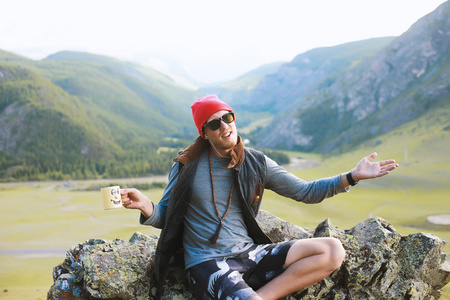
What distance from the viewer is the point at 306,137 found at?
383 ft

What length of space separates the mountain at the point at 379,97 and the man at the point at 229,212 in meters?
81.2

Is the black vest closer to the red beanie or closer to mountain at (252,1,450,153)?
the red beanie

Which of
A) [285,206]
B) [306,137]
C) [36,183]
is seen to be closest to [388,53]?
[306,137]

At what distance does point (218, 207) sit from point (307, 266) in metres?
1.21

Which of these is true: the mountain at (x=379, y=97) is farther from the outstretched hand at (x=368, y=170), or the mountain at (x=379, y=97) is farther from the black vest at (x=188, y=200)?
the black vest at (x=188, y=200)

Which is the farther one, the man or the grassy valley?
the grassy valley

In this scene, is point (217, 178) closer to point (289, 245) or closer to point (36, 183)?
point (289, 245)

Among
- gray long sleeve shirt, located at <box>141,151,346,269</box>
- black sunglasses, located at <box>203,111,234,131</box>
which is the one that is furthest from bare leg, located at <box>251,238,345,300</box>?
black sunglasses, located at <box>203,111,234,131</box>

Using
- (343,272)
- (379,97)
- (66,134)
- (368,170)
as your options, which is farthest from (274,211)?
(66,134)

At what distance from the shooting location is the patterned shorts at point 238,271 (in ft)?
14.7

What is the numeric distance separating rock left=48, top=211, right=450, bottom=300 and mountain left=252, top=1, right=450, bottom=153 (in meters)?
79.9

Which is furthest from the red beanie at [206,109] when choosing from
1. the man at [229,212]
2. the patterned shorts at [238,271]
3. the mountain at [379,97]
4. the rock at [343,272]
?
the mountain at [379,97]

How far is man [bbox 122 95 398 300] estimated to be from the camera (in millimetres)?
4723

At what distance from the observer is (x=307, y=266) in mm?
4684
